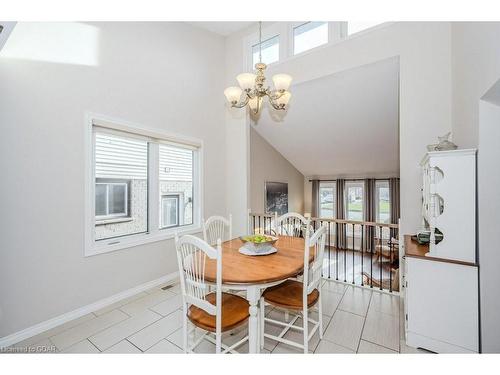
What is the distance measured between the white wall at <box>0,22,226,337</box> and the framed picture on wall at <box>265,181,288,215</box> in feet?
10.0

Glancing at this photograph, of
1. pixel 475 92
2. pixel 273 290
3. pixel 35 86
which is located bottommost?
pixel 273 290

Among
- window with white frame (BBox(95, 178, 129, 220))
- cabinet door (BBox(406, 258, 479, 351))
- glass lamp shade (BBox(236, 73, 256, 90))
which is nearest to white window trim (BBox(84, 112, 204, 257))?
window with white frame (BBox(95, 178, 129, 220))

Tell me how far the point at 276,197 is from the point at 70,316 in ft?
15.1

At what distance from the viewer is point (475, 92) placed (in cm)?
178

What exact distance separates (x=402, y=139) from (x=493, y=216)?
135 cm

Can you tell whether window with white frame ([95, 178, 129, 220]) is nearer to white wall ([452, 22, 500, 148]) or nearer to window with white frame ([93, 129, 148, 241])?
window with white frame ([93, 129, 148, 241])

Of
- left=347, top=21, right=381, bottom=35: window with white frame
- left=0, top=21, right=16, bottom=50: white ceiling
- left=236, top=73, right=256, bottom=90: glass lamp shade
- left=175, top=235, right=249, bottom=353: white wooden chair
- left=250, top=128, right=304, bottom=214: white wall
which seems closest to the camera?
left=0, top=21, right=16, bottom=50: white ceiling

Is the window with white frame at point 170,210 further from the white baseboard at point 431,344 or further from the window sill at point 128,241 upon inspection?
the white baseboard at point 431,344

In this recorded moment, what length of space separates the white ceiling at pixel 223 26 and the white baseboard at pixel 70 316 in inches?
155

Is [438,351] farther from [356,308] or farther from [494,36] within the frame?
[494,36]

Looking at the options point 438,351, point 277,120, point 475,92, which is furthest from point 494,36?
point 277,120

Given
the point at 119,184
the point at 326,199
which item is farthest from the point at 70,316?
the point at 326,199

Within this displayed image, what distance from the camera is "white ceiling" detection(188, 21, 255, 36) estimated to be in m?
3.75

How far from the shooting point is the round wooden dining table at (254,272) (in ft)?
5.05
